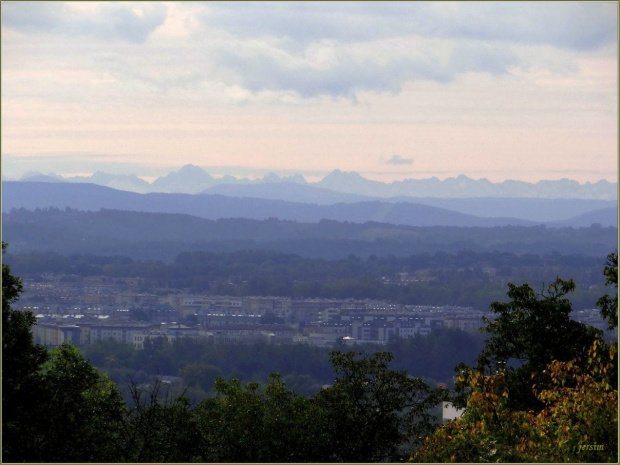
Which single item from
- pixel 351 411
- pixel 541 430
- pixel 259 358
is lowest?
pixel 259 358

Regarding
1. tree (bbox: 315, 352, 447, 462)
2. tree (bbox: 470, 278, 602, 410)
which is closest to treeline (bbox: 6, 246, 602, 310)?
tree (bbox: 470, 278, 602, 410)

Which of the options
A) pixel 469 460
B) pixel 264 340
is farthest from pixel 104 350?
pixel 469 460

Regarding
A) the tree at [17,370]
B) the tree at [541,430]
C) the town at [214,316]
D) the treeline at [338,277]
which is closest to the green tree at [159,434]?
the tree at [17,370]

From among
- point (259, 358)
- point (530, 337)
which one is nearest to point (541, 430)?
point (530, 337)

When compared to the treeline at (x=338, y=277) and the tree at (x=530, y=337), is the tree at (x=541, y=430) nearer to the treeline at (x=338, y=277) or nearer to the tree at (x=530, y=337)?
the tree at (x=530, y=337)

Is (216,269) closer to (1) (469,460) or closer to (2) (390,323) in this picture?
(2) (390,323)

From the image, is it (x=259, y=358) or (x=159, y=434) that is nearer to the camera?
(x=159, y=434)

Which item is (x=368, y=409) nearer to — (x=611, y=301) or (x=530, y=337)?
(x=530, y=337)
